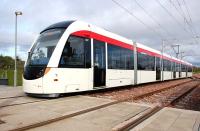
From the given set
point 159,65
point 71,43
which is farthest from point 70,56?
point 159,65

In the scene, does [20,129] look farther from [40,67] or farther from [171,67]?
[171,67]

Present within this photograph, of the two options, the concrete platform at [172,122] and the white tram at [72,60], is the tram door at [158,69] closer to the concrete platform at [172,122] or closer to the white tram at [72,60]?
the white tram at [72,60]

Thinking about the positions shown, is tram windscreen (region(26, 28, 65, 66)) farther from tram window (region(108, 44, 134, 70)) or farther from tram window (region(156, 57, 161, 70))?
tram window (region(156, 57, 161, 70))

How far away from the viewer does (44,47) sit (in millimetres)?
11023

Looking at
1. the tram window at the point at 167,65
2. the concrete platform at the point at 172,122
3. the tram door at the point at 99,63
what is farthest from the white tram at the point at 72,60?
the tram window at the point at 167,65

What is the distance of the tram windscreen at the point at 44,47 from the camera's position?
1061 cm

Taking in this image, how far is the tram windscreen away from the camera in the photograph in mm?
10609

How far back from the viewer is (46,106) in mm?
8555

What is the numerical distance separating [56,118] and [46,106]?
2.05 metres

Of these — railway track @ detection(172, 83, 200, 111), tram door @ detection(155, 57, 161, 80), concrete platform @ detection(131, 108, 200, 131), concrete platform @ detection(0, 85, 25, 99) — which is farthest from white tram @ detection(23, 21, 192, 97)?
tram door @ detection(155, 57, 161, 80)

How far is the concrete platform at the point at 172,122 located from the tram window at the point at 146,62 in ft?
37.6

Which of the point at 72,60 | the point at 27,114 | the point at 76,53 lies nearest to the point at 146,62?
the point at 76,53

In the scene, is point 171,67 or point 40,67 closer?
point 40,67

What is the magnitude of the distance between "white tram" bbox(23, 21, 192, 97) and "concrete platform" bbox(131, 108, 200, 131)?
4.26m
